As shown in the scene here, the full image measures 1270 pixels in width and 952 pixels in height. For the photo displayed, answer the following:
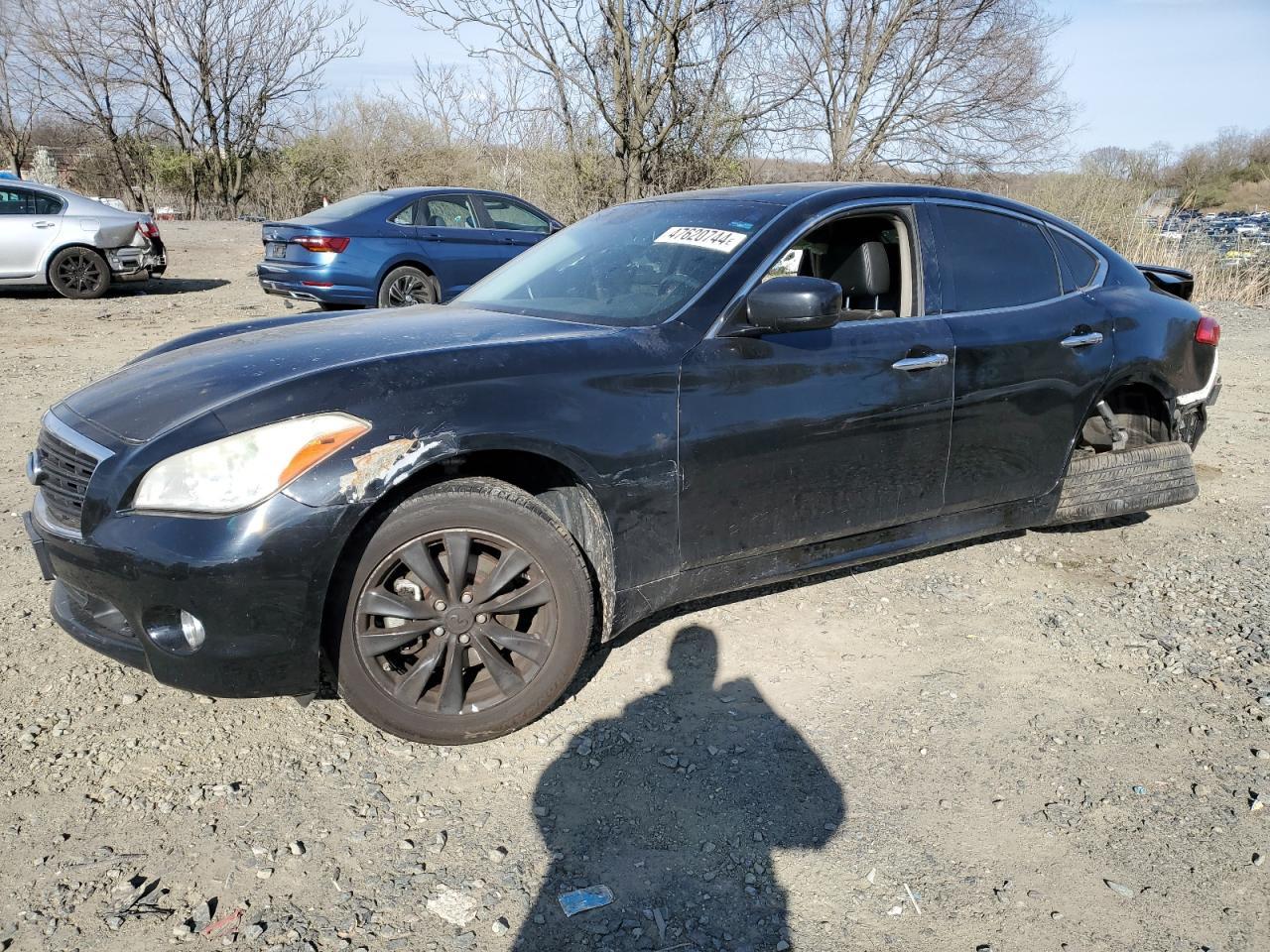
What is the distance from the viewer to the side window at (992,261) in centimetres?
394

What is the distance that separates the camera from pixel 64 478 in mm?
2842

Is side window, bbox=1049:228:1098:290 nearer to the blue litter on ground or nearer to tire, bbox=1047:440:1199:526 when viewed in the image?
tire, bbox=1047:440:1199:526

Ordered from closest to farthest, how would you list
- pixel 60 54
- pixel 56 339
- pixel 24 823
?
1. pixel 24 823
2. pixel 56 339
3. pixel 60 54

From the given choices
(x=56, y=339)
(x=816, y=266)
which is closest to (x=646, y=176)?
(x=56, y=339)

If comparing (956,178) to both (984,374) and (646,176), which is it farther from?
(984,374)

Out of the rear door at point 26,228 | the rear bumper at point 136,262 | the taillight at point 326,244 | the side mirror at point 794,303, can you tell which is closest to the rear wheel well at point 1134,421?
the side mirror at point 794,303

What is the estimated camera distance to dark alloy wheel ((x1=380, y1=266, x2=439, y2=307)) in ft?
35.8

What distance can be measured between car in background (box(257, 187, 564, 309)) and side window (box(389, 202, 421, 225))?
0.04ft

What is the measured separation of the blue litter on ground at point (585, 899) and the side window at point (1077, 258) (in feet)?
11.0

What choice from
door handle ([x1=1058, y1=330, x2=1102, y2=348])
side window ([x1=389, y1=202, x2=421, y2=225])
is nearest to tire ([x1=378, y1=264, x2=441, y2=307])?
side window ([x1=389, y1=202, x2=421, y2=225])

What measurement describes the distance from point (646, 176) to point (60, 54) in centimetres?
2453

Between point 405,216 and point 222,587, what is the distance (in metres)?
9.23

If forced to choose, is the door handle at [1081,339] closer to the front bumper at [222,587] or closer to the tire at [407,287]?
the front bumper at [222,587]

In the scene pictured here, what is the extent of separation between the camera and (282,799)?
8.85 ft
